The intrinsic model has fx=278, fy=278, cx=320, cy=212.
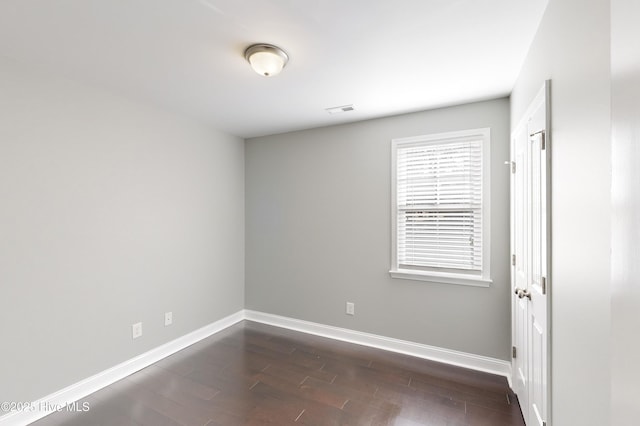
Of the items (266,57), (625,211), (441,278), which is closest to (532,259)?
(441,278)

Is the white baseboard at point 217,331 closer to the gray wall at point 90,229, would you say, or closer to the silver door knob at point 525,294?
the gray wall at point 90,229

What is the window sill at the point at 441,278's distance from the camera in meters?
2.64

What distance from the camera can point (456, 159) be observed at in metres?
2.77

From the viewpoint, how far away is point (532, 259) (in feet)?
5.61

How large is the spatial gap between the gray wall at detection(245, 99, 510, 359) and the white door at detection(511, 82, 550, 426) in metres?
0.34

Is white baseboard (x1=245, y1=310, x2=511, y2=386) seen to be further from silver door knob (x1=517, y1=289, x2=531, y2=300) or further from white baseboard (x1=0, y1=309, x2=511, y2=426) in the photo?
silver door knob (x1=517, y1=289, x2=531, y2=300)

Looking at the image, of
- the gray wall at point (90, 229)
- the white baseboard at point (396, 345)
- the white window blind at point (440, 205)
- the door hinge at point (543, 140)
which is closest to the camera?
the door hinge at point (543, 140)

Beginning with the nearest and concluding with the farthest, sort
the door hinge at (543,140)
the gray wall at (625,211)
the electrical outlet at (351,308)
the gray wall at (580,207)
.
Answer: the gray wall at (625,211)
the gray wall at (580,207)
the door hinge at (543,140)
the electrical outlet at (351,308)

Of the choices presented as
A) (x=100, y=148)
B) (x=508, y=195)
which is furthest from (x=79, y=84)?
(x=508, y=195)

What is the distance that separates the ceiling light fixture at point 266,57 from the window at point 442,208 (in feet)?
5.26

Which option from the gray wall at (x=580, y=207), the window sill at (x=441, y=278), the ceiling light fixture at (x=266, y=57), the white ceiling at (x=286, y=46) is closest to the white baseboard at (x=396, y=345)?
the window sill at (x=441, y=278)

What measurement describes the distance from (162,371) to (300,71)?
2.95 metres

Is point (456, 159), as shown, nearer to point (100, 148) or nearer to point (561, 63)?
→ point (561, 63)

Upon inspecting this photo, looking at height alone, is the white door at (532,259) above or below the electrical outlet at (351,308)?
above
